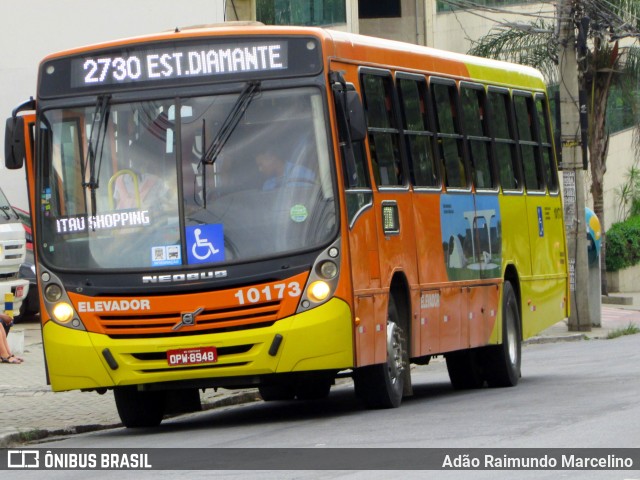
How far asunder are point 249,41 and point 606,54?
23725 millimetres

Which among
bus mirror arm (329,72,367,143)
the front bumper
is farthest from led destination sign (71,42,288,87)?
the front bumper

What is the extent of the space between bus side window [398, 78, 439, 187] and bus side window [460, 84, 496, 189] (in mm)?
1170

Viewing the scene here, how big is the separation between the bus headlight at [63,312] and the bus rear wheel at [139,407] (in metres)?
0.83

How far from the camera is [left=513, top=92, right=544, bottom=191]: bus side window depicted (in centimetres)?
1806

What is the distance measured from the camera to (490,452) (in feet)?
32.6

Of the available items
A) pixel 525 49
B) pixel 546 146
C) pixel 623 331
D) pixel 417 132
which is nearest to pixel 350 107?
pixel 417 132

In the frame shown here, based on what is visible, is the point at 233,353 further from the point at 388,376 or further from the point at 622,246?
the point at 622,246

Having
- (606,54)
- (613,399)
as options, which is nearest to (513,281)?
(613,399)

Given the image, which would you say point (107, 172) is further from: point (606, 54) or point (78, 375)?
point (606, 54)

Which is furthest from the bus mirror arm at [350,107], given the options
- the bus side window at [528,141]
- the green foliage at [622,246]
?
the green foliage at [622,246]

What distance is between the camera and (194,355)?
40.4 feet

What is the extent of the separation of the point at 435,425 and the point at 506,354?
17.0 feet

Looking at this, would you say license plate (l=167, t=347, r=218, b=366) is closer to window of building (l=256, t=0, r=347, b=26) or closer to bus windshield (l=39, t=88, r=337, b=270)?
bus windshield (l=39, t=88, r=337, b=270)

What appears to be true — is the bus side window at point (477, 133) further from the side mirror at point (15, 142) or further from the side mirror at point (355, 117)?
the side mirror at point (15, 142)
